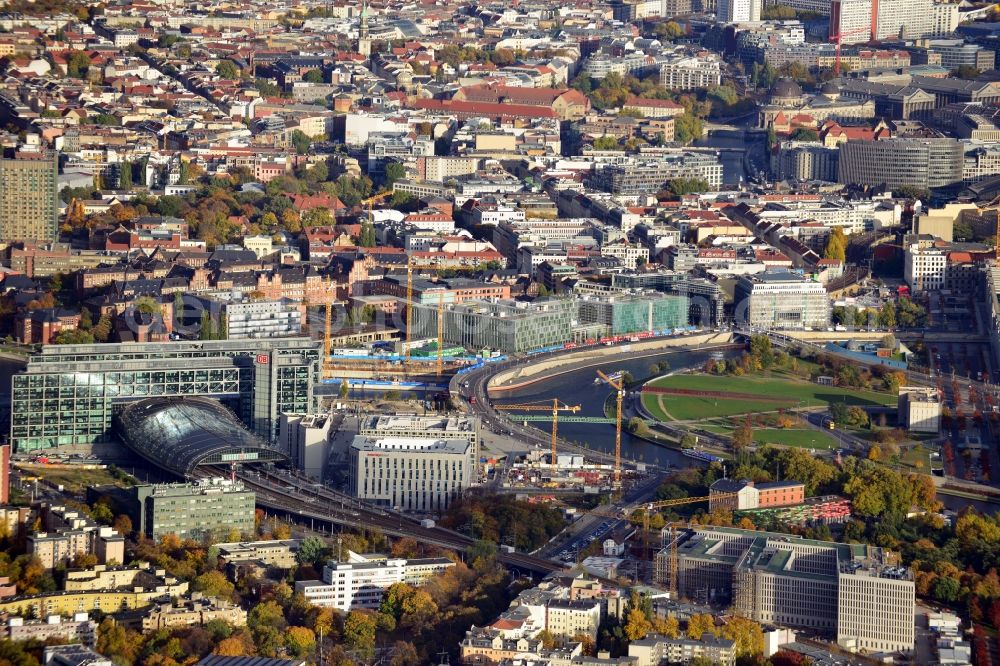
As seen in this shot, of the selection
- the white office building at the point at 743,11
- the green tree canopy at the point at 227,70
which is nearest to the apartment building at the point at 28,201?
the green tree canopy at the point at 227,70

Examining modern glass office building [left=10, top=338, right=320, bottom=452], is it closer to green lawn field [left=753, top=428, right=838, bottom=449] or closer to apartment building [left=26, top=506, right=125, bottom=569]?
apartment building [left=26, top=506, right=125, bottom=569]

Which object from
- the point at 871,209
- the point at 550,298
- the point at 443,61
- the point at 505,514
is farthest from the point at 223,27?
the point at 505,514

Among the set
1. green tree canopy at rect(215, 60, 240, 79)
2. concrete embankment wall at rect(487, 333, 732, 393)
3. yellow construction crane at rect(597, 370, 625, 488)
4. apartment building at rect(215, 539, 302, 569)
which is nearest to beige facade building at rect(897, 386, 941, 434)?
yellow construction crane at rect(597, 370, 625, 488)

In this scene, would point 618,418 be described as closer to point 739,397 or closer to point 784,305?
point 739,397

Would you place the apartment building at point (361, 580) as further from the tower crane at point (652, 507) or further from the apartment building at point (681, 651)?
the apartment building at point (681, 651)

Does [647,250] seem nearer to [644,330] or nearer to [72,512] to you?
[644,330]
